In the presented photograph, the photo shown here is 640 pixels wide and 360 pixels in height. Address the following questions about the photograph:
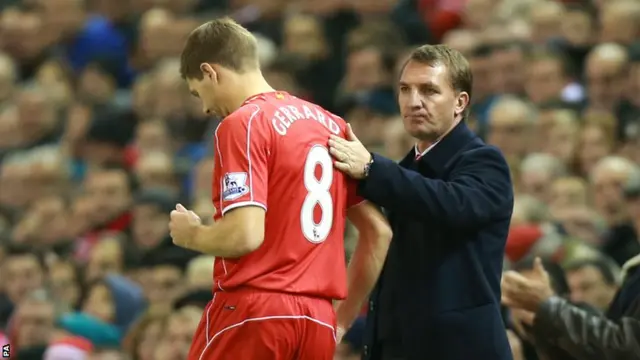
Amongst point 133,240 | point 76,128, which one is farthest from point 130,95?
point 133,240

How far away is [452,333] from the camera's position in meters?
5.12

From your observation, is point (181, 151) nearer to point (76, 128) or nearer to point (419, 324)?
point (76, 128)

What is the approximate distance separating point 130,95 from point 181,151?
139 centimetres

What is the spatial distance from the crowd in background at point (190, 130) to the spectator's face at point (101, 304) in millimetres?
13

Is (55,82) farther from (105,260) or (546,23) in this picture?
(546,23)

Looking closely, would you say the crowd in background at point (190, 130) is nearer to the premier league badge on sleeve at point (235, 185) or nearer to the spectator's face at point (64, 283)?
the spectator's face at point (64, 283)

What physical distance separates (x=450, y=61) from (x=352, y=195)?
0.60 meters

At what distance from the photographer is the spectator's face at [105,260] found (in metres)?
9.86

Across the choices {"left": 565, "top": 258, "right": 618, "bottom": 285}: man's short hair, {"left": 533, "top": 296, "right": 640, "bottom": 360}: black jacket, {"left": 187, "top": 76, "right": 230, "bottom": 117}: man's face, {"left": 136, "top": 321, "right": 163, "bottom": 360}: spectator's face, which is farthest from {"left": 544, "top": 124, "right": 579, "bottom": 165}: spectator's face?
{"left": 187, "top": 76, "right": 230, "bottom": 117}: man's face

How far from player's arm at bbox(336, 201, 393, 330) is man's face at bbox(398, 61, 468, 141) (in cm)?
34

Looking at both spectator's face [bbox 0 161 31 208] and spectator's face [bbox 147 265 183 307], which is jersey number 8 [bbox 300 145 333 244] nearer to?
spectator's face [bbox 147 265 183 307]

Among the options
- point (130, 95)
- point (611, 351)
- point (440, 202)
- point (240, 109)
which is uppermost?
point (130, 95)

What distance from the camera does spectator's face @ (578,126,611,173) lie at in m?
9.27

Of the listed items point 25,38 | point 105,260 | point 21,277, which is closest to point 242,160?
point 105,260
